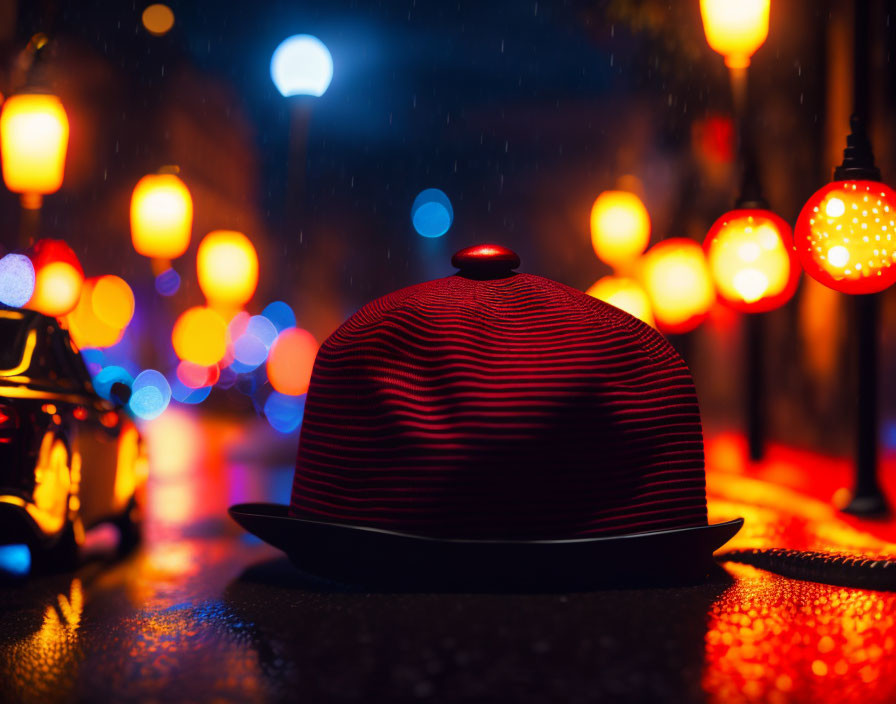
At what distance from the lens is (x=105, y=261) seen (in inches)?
968

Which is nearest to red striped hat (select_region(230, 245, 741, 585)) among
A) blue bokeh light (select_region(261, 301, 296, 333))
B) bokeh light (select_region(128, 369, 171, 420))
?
bokeh light (select_region(128, 369, 171, 420))

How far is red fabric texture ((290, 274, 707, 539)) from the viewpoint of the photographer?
11.5 ft

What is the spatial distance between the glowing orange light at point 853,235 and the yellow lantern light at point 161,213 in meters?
8.37

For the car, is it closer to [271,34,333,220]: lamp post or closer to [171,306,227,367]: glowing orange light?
[271,34,333,220]: lamp post

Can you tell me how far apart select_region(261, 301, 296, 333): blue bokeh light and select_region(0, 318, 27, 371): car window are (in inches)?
2187

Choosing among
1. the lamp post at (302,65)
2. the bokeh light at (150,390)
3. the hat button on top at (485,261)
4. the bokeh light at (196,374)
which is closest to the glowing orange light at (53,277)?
the lamp post at (302,65)

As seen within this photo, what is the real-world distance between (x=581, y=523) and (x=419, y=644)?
76cm

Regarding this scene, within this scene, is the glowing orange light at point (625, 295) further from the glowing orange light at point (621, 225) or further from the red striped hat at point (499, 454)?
the red striped hat at point (499, 454)

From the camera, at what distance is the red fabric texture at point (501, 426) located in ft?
11.5

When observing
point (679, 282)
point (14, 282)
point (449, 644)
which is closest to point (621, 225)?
point (679, 282)

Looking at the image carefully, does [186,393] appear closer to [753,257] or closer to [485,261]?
[753,257]

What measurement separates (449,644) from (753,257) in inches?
153

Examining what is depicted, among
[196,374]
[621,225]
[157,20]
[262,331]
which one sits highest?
[157,20]

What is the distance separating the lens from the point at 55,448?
5039mm
